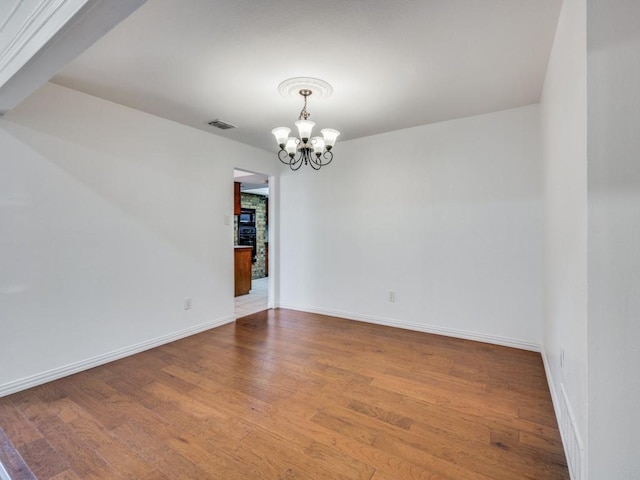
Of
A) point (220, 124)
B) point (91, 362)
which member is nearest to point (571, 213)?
point (220, 124)

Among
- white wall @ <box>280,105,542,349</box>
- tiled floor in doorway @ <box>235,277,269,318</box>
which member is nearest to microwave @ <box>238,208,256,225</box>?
tiled floor in doorway @ <box>235,277,269,318</box>

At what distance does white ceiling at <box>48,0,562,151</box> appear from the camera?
1686mm

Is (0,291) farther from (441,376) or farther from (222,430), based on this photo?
(441,376)

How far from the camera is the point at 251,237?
7.92m

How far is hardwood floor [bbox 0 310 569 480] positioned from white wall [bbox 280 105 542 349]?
1.79 ft

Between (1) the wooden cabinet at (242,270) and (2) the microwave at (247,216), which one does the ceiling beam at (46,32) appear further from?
(2) the microwave at (247,216)

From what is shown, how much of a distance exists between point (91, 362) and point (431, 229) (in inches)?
144

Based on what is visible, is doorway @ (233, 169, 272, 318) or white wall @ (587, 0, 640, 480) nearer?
white wall @ (587, 0, 640, 480)

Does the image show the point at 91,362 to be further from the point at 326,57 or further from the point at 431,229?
the point at 431,229

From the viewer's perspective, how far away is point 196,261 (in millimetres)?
3613

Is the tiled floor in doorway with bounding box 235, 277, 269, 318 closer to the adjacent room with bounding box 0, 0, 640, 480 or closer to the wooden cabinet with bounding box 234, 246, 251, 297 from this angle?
the wooden cabinet with bounding box 234, 246, 251, 297

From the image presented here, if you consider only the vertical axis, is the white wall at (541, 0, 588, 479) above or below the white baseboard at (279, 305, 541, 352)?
above

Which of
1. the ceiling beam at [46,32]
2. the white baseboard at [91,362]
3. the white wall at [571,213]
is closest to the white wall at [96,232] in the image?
the white baseboard at [91,362]

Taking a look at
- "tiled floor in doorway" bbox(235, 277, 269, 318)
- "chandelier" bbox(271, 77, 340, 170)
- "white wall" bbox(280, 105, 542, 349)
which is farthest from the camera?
"tiled floor in doorway" bbox(235, 277, 269, 318)
